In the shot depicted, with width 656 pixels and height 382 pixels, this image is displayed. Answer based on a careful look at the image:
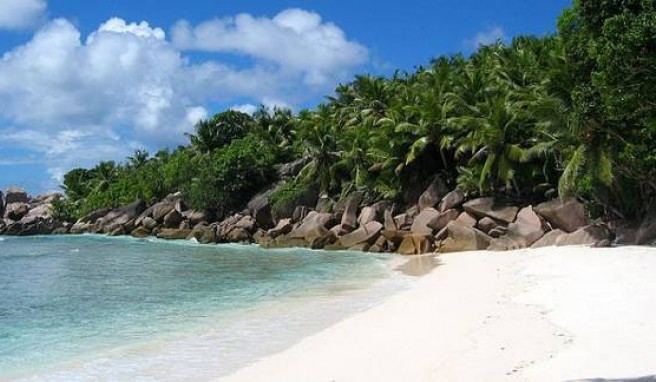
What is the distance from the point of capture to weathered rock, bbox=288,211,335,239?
38.6m

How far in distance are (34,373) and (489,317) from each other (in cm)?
839

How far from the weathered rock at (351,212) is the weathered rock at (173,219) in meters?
20.3

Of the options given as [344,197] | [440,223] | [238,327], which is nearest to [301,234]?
[344,197]

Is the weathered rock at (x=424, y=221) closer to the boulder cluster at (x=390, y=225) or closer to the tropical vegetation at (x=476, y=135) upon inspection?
the boulder cluster at (x=390, y=225)

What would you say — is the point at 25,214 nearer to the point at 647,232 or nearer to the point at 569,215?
the point at 569,215

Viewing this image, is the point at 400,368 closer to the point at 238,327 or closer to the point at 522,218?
the point at 238,327

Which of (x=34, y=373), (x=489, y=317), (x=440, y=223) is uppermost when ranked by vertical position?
(x=440, y=223)

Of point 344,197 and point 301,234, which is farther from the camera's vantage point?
point 344,197

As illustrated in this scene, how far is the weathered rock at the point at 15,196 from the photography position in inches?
3474

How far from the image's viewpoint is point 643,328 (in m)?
9.41

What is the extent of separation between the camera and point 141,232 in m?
56.2

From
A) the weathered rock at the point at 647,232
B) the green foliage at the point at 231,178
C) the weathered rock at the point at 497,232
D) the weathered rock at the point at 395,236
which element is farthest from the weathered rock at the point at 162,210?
the weathered rock at the point at 647,232

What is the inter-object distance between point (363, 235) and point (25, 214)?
201 ft

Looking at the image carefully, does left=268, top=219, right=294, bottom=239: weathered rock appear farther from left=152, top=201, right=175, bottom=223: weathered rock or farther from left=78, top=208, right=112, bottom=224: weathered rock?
left=78, top=208, right=112, bottom=224: weathered rock
